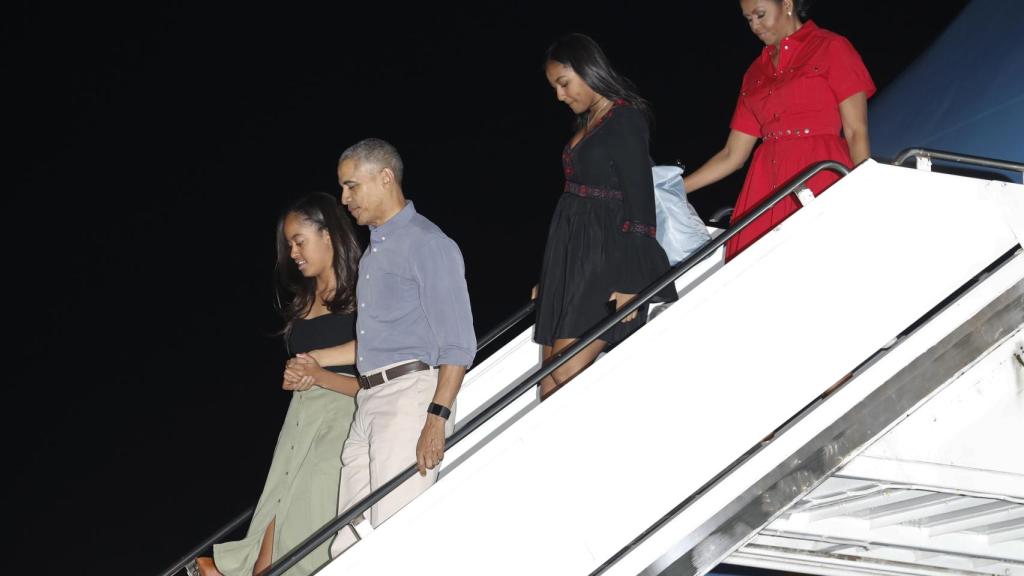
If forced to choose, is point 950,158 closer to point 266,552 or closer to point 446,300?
point 446,300

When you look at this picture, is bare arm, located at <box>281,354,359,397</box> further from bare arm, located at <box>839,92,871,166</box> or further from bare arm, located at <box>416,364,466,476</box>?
bare arm, located at <box>839,92,871,166</box>

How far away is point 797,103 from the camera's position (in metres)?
4.24

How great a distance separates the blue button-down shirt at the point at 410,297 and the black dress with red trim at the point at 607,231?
43 cm

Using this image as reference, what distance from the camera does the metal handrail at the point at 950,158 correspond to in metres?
3.66

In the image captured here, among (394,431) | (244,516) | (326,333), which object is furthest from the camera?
(244,516)

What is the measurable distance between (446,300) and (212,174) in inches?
292

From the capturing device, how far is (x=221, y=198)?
1037 cm

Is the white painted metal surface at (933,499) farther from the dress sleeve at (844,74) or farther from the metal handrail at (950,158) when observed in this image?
the dress sleeve at (844,74)

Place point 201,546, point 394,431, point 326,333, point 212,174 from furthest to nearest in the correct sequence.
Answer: point 212,174
point 201,546
point 326,333
point 394,431

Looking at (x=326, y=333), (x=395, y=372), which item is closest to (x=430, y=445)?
(x=395, y=372)

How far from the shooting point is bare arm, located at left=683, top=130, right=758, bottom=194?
4.62 m

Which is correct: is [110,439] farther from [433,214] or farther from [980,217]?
[980,217]

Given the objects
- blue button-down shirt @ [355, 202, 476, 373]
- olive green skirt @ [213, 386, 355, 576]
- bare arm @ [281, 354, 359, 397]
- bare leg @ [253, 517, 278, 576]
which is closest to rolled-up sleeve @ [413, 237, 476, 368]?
blue button-down shirt @ [355, 202, 476, 373]

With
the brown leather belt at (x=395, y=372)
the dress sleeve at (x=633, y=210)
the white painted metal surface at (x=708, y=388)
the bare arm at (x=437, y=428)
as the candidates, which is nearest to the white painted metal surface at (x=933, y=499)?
the white painted metal surface at (x=708, y=388)
